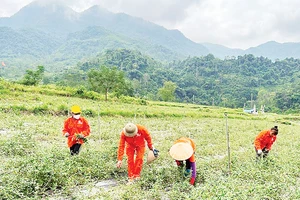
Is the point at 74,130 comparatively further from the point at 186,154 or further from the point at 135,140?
the point at 186,154

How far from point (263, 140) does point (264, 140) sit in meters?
0.04

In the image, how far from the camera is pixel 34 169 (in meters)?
5.95

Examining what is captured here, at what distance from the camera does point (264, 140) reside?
29.1 ft

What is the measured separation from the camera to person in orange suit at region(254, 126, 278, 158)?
28.3ft

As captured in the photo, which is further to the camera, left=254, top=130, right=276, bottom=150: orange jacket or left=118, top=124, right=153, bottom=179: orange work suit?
left=254, top=130, right=276, bottom=150: orange jacket

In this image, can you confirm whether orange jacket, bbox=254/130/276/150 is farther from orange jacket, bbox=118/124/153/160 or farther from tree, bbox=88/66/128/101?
tree, bbox=88/66/128/101

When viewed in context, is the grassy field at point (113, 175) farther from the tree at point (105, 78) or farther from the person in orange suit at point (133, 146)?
the tree at point (105, 78)

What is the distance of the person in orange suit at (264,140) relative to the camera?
340 inches

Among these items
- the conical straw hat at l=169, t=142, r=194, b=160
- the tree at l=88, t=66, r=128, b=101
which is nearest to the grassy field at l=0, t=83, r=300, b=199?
the conical straw hat at l=169, t=142, r=194, b=160

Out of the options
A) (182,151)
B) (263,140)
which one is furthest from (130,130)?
(263,140)

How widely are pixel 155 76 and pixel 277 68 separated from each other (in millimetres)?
53491

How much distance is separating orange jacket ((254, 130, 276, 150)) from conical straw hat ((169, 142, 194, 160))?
337 cm

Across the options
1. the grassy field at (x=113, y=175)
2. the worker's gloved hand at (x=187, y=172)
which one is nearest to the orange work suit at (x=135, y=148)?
the grassy field at (x=113, y=175)

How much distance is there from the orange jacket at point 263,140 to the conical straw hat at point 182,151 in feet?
11.0
